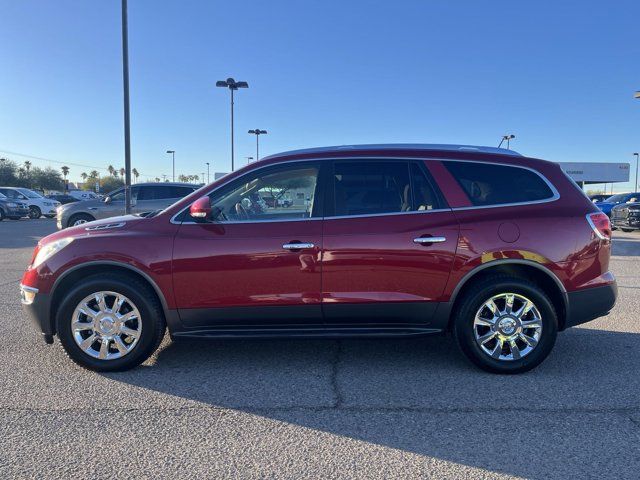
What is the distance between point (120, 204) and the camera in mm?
13836

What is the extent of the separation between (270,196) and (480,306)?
198 centimetres

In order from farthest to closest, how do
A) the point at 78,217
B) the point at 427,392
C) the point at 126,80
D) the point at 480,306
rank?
the point at 78,217 < the point at 126,80 < the point at 480,306 < the point at 427,392

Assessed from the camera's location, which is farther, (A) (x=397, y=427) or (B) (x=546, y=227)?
(B) (x=546, y=227)

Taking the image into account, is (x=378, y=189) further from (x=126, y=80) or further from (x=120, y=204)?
(x=120, y=204)

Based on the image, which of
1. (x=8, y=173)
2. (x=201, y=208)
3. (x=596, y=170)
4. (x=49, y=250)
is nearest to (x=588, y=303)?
(x=201, y=208)

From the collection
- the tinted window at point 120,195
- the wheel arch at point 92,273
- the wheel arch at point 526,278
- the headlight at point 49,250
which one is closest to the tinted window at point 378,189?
the wheel arch at point 526,278

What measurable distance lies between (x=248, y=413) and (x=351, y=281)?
4.21ft

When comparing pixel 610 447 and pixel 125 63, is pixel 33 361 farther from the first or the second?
pixel 125 63

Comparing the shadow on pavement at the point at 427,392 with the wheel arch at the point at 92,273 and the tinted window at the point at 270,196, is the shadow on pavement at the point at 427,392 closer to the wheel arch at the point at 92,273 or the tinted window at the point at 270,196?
the wheel arch at the point at 92,273

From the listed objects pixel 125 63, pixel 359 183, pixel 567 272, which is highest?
pixel 125 63

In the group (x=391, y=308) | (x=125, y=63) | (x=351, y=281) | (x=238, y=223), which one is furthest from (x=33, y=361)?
(x=125, y=63)

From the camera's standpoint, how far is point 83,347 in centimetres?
394

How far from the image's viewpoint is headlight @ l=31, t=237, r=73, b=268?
13.0 ft

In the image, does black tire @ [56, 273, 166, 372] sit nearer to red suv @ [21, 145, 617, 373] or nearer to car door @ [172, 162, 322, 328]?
red suv @ [21, 145, 617, 373]
